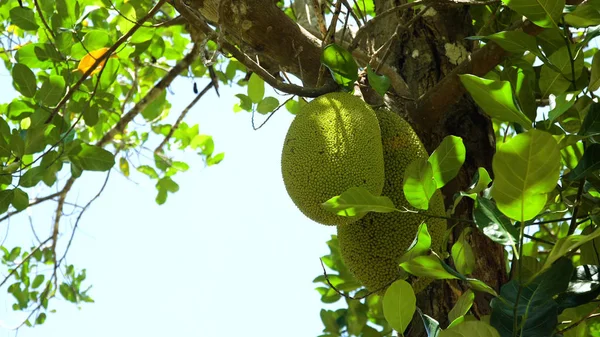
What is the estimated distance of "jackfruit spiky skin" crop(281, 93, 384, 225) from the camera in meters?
1.12

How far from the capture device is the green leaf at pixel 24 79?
1.55 m

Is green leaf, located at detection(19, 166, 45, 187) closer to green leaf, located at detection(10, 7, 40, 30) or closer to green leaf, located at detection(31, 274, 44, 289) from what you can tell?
green leaf, located at detection(10, 7, 40, 30)

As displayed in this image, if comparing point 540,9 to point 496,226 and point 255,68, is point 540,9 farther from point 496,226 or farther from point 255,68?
point 255,68

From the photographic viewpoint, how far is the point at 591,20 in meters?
1.06

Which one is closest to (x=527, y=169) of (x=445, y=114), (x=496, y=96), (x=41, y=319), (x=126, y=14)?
(x=496, y=96)

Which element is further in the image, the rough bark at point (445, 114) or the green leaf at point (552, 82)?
the rough bark at point (445, 114)

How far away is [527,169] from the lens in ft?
2.36

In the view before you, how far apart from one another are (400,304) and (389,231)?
331 millimetres

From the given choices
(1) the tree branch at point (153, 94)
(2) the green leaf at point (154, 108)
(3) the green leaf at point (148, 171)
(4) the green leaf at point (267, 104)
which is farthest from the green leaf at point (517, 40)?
(3) the green leaf at point (148, 171)

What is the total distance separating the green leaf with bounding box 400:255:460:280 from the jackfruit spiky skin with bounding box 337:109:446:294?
333 millimetres

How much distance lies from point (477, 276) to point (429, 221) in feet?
0.67

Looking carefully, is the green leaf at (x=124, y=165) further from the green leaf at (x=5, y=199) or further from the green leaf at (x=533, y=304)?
the green leaf at (x=533, y=304)

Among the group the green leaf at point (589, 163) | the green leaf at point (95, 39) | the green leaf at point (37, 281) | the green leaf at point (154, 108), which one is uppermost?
the green leaf at point (154, 108)

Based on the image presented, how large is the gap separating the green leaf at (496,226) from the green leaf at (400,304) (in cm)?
13
